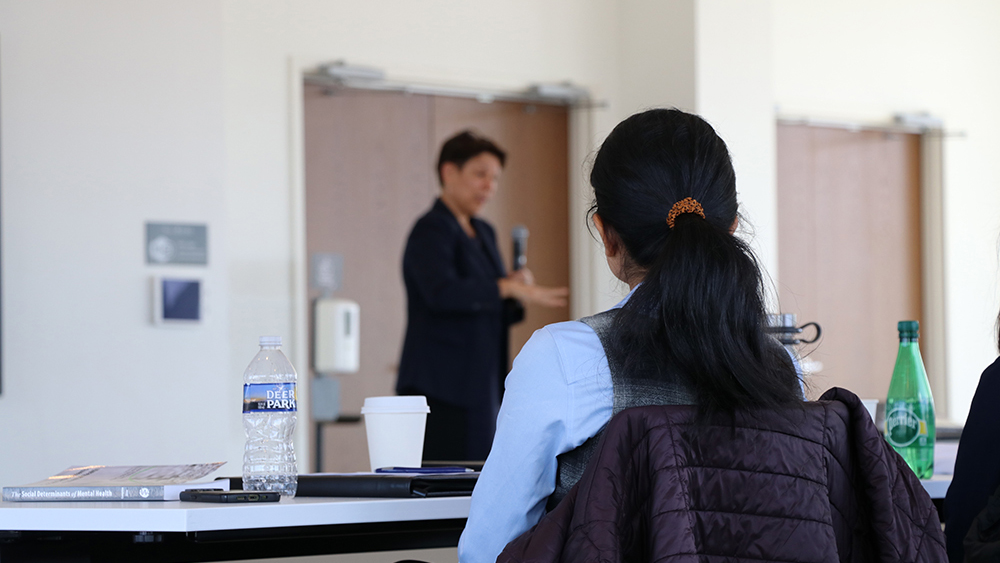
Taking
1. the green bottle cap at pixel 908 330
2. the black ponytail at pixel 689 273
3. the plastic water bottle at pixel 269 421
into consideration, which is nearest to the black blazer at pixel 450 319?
the plastic water bottle at pixel 269 421

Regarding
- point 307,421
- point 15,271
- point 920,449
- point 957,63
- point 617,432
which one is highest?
point 957,63

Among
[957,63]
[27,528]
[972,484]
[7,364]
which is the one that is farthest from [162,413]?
[957,63]

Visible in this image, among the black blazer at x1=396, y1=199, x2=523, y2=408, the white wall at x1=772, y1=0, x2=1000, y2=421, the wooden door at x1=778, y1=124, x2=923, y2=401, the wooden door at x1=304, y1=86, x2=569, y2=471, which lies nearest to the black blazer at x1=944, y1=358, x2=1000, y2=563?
the black blazer at x1=396, y1=199, x2=523, y2=408

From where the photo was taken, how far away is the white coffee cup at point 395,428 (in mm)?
1563

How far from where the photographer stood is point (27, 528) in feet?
3.84

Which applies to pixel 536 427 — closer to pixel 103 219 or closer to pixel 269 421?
pixel 269 421

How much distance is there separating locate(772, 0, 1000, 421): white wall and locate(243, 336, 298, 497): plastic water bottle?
3836mm

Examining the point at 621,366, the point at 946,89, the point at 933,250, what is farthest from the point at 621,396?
the point at 946,89

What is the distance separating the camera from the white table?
117 cm

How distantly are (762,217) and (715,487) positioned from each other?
10.2 ft

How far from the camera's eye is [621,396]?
1049mm

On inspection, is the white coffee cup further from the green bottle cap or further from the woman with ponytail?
the green bottle cap

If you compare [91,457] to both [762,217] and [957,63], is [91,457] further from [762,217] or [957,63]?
[957,63]

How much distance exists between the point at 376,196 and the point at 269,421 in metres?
2.71
